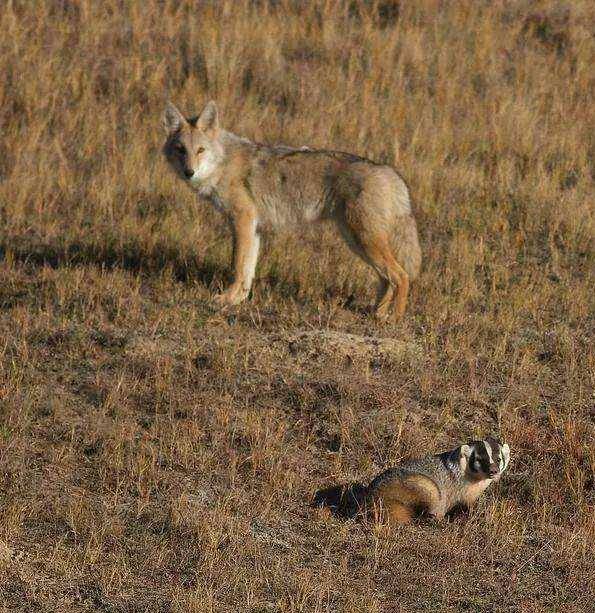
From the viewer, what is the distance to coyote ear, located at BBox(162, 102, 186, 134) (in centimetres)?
1080

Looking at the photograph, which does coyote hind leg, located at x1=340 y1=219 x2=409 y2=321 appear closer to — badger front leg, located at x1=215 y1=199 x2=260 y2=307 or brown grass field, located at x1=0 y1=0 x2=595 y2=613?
brown grass field, located at x1=0 y1=0 x2=595 y2=613

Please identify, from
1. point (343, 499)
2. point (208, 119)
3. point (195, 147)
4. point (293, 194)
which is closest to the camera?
point (343, 499)

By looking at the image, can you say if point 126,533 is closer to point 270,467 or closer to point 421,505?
point 270,467

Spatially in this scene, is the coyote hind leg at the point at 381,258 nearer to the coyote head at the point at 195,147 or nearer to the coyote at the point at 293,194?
the coyote at the point at 293,194

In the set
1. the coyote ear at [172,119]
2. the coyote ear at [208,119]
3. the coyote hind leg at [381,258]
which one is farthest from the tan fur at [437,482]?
the coyote ear at [172,119]

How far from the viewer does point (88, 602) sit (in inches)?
245

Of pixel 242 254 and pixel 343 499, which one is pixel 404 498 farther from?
pixel 242 254

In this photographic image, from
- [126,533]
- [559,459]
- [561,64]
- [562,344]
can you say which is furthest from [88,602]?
[561,64]

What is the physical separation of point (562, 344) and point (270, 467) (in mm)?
3190

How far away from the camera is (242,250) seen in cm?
1049

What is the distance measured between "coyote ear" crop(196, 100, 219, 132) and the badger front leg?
Result: 0.78m

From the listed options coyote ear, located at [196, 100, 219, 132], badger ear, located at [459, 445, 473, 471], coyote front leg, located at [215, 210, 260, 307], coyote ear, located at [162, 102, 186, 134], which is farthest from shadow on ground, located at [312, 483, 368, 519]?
coyote ear, located at [162, 102, 186, 134]

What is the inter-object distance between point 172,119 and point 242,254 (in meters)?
1.45

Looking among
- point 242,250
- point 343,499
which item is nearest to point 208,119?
point 242,250
